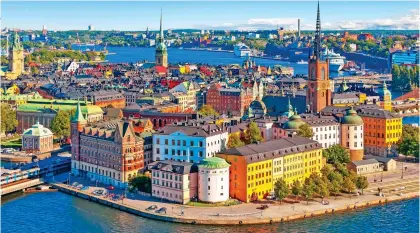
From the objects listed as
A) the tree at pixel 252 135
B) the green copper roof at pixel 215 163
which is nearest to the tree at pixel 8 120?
the tree at pixel 252 135

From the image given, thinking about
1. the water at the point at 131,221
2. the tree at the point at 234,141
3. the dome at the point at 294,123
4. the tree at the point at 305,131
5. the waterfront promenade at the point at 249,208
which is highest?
the dome at the point at 294,123

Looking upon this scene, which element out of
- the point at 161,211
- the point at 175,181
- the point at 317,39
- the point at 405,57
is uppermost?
the point at 317,39

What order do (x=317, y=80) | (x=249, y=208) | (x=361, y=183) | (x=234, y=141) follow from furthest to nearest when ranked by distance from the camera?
1. (x=317, y=80)
2. (x=234, y=141)
3. (x=361, y=183)
4. (x=249, y=208)

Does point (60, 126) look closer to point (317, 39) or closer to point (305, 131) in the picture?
point (305, 131)

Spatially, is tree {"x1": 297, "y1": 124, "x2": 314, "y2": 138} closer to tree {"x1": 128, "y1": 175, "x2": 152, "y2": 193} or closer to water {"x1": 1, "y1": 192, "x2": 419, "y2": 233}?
water {"x1": 1, "y1": 192, "x2": 419, "y2": 233}

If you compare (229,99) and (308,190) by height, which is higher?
(229,99)

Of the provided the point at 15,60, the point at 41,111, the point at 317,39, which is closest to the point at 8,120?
the point at 41,111

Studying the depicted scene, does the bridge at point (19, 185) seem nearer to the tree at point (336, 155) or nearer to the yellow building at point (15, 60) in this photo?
the tree at point (336, 155)
